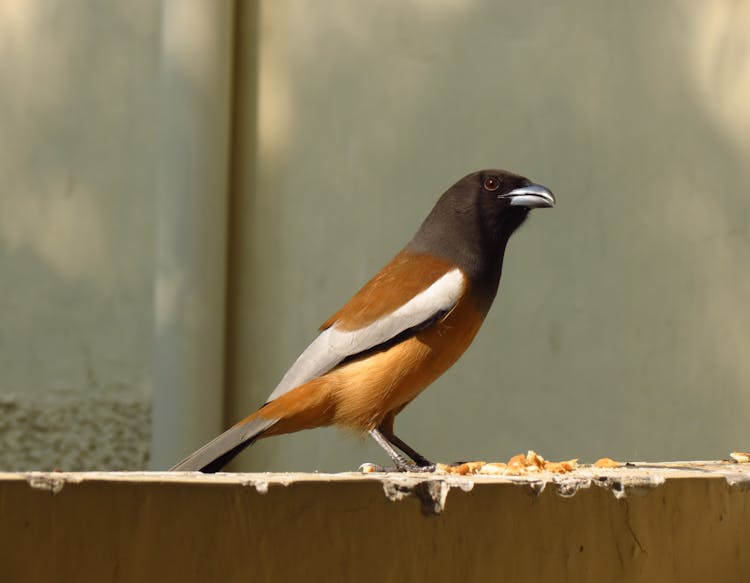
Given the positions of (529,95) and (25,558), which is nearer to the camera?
(25,558)

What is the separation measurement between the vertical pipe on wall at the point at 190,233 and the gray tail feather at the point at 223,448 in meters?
2.58

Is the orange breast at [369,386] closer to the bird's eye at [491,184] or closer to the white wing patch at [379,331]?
the white wing patch at [379,331]

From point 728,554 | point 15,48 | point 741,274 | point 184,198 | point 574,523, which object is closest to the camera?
point 574,523

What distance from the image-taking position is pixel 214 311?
607cm

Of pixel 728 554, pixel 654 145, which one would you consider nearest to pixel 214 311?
pixel 654 145

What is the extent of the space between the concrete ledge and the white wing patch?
4.77 feet

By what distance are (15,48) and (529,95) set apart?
312cm

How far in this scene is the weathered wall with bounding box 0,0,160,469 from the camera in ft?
21.1

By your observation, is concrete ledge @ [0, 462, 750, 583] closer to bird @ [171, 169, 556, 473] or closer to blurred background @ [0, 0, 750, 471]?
bird @ [171, 169, 556, 473]

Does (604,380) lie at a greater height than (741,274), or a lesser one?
lesser

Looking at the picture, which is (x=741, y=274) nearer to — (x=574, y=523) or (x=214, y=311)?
(x=214, y=311)

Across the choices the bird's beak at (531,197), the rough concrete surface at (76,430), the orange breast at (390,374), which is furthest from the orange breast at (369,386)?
the rough concrete surface at (76,430)

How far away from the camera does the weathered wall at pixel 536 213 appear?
526 centimetres

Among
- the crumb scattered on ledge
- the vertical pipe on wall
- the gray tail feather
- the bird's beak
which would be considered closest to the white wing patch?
the gray tail feather
